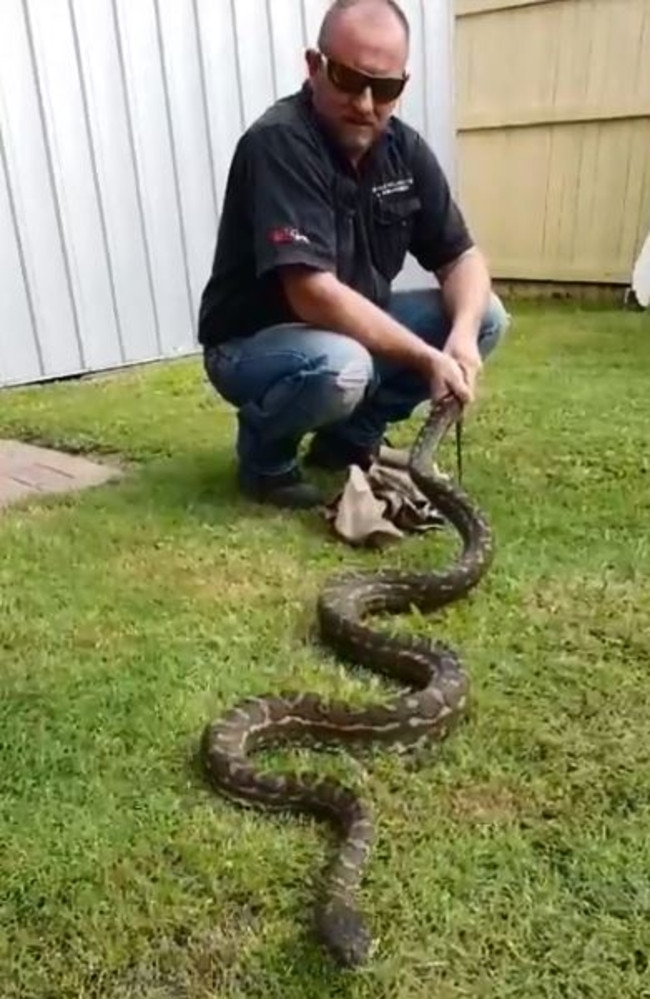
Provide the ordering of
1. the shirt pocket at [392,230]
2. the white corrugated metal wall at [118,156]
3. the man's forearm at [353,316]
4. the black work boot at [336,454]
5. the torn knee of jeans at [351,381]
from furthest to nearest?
the white corrugated metal wall at [118,156], the black work boot at [336,454], the shirt pocket at [392,230], the torn knee of jeans at [351,381], the man's forearm at [353,316]

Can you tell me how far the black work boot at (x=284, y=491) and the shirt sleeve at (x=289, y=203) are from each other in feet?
2.35

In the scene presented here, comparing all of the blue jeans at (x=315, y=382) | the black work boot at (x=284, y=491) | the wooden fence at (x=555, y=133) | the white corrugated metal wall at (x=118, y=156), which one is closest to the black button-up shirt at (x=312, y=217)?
the blue jeans at (x=315, y=382)

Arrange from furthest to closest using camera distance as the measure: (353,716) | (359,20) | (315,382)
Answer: (315,382) → (359,20) → (353,716)

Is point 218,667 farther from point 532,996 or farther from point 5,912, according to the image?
point 532,996

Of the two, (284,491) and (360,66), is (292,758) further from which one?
Answer: (360,66)

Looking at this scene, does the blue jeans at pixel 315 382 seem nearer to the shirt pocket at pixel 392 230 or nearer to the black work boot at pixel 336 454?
the black work boot at pixel 336 454

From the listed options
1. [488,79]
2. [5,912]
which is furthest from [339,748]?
[488,79]

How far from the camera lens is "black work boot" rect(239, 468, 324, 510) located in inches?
158

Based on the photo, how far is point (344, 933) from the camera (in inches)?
72.2

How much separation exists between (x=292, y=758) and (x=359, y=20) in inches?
84.7

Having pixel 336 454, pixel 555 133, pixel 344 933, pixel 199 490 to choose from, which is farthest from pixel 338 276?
pixel 555 133

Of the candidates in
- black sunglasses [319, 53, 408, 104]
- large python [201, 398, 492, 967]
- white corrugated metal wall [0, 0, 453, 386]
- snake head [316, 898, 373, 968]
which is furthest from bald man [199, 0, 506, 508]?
white corrugated metal wall [0, 0, 453, 386]

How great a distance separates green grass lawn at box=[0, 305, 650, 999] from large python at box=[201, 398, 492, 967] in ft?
0.14

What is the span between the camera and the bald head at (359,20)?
3520mm
